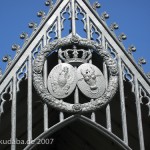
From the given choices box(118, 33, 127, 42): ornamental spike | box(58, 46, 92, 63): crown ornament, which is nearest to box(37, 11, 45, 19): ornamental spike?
box(58, 46, 92, 63): crown ornament

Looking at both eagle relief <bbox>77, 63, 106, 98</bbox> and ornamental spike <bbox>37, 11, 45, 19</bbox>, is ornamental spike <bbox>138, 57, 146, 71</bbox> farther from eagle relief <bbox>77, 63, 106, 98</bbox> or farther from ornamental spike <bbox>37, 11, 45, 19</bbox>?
ornamental spike <bbox>37, 11, 45, 19</bbox>

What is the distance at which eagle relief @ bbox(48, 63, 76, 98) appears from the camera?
1470cm

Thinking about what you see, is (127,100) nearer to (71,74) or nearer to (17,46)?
(71,74)

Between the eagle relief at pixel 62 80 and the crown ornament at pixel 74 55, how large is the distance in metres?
0.15

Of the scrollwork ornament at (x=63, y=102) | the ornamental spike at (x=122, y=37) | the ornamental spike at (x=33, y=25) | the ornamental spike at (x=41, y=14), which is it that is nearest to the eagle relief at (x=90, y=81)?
the scrollwork ornament at (x=63, y=102)

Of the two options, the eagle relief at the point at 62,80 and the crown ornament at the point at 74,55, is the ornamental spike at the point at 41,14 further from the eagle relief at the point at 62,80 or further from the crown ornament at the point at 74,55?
the eagle relief at the point at 62,80

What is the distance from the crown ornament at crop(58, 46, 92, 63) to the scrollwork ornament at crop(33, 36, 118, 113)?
15 cm

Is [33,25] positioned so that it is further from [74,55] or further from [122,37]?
[122,37]

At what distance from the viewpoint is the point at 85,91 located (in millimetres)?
14750

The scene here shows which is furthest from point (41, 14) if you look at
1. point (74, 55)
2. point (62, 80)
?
point (62, 80)

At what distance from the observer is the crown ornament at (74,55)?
49.0 feet

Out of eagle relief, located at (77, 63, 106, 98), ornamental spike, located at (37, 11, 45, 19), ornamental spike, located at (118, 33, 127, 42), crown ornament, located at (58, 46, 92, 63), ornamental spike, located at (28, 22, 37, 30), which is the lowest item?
eagle relief, located at (77, 63, 106, 98)

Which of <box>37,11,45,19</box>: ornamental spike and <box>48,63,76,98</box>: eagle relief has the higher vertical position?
<box>37,11,45,19</box>: ornamental spike

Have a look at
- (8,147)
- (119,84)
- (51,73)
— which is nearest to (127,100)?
(119,84)
